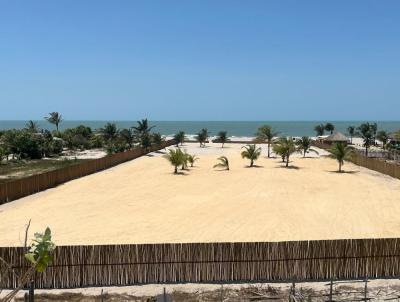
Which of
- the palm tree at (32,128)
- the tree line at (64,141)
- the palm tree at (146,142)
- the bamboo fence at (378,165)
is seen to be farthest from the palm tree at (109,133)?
the bamboo fence at (378,165)

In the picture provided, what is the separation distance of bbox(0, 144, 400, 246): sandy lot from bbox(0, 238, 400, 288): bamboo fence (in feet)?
12.3

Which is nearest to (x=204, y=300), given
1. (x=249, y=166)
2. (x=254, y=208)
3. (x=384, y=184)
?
(x=254, y=208)

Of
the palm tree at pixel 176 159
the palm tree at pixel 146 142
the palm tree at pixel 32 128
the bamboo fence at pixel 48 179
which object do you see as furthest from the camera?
the palm tree at pixel 32 128

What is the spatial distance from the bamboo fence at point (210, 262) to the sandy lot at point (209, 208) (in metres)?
3.75

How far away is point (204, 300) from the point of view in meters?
10.8

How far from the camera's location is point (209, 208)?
2122 centimetres

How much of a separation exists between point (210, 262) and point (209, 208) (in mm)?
9317

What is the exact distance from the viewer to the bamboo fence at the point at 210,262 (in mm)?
11633

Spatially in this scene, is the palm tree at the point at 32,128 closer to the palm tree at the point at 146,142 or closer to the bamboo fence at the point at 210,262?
the palm tree at the point at 146,142

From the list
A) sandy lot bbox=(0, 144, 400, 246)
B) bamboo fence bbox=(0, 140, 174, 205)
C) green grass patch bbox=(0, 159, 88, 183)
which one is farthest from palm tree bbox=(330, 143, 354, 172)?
green grass patch bbox=(0, 159, 88, 183)

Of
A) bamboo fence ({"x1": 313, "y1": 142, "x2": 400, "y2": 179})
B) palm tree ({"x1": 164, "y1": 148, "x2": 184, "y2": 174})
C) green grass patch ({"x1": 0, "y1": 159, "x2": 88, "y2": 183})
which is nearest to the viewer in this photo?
bamboo fence ({"x1": 313, "y1": 142, "x2": 400, "y2": 179})

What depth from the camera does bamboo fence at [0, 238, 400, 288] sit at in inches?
458

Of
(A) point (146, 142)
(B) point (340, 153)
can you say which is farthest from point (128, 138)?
(B) point (340, 153)

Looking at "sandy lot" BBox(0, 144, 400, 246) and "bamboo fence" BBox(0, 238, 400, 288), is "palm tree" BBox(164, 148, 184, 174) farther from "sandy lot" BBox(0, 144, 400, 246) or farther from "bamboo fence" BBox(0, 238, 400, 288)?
"bamboo fence" BBox(0, 238, 400, 288)
